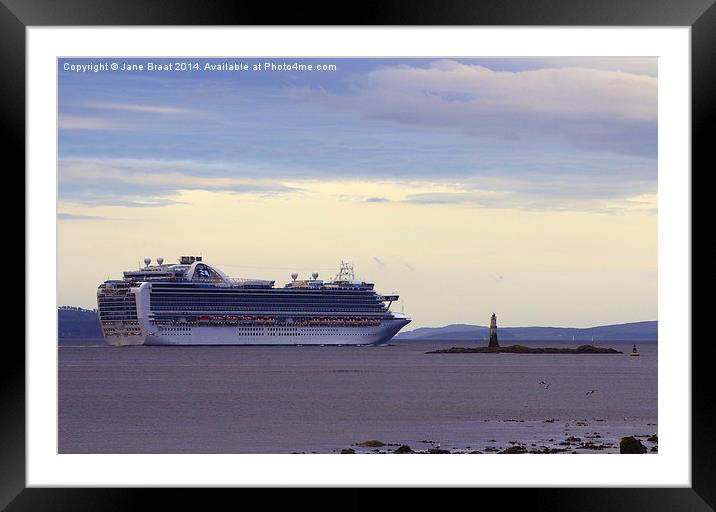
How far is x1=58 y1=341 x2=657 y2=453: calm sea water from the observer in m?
17.1

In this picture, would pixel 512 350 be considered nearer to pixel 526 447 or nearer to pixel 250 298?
pixel 250 298

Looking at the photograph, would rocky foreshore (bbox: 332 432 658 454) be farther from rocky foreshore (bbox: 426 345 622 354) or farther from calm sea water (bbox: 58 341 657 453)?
rocky foreshore (bbox: 426 345 622 354)

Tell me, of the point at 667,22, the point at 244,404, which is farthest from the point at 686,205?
the point at 244,404

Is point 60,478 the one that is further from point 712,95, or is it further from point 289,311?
point 289,311

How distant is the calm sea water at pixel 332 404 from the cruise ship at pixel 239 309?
2890mm

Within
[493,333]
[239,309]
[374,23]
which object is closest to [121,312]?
[239,309]

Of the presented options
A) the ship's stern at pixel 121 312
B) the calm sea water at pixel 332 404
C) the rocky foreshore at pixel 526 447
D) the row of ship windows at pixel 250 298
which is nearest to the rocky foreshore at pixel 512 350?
the row of ship windows at pixel 250 298

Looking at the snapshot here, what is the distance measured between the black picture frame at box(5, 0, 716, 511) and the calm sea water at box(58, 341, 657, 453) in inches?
341

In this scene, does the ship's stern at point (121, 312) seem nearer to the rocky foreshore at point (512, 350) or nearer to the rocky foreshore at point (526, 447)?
the rocky foreshore at point (512, 350)

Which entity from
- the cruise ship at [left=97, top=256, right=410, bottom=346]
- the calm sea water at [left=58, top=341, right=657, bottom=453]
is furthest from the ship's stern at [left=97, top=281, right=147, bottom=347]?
the calm sea water at [left=58, top=341, right=657, bottom=453]

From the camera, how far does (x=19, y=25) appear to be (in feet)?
14.4

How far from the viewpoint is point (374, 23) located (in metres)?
4.29

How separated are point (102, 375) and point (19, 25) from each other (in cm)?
3361

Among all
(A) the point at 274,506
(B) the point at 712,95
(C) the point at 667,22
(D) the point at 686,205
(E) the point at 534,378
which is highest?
(C) the point at 667,22
